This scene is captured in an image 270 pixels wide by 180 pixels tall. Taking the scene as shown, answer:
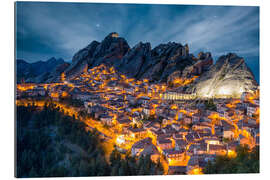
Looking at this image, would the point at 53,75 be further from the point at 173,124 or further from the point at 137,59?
the point at 173,124

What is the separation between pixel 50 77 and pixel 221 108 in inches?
788

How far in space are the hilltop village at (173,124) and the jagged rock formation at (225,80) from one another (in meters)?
0.86

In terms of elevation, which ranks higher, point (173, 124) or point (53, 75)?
point (53, 75)

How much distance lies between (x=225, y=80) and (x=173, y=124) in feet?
20.2

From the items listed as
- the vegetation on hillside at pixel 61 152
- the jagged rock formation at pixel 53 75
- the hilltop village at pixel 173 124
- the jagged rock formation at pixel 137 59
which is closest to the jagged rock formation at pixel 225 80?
the hilltop village at pixel 173 124

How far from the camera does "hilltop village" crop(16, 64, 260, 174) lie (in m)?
6.11

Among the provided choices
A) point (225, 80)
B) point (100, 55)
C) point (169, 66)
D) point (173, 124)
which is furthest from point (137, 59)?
point (173, 124)

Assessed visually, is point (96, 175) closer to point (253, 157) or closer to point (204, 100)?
point (253, 157)

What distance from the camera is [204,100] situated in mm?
10672

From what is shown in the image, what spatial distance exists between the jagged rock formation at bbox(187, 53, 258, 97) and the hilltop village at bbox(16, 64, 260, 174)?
2.83 feet

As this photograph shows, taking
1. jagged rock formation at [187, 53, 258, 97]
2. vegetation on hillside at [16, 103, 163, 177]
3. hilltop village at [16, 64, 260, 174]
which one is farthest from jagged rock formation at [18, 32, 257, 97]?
vegetation on hillside at [16, 103, 163, 177]

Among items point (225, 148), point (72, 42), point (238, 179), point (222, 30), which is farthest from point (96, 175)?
point (222, 30)

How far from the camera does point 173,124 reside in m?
8.62

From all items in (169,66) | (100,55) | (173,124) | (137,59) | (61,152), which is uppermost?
(100,55)
